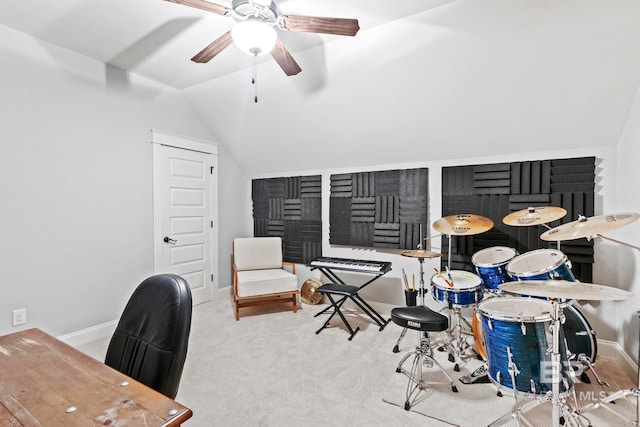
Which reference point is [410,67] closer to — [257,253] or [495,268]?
[495,268]

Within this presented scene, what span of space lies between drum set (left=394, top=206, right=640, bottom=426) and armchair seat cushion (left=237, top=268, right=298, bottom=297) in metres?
1.76

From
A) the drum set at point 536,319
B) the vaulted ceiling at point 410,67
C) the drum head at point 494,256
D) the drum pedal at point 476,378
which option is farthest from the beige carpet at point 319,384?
the vaulted ceiling at point 410,67

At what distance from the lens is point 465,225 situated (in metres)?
2.74

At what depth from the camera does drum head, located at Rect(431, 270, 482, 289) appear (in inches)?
96.0

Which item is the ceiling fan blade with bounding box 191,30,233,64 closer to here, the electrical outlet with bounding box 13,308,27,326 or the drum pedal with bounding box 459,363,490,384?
the electrical outlet with bounding box 13,308,27,326

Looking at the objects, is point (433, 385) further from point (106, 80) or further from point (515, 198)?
point (106, 80)

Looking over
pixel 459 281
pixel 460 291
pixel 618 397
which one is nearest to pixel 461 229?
pixel 459 281

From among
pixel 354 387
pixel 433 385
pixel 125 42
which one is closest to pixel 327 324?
pixel 354 387

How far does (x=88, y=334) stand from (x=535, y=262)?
156 inches

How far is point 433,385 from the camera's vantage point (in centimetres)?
222

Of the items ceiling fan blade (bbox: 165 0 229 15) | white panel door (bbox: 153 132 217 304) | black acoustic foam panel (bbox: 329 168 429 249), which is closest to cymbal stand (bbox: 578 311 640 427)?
black acoustic foam panel (bbox: 329 168 429 249)

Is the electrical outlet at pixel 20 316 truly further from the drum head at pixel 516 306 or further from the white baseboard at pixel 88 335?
the drum head at pixel 516 306

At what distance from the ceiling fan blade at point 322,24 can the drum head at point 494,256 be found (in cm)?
205

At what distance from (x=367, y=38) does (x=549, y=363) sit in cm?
257
